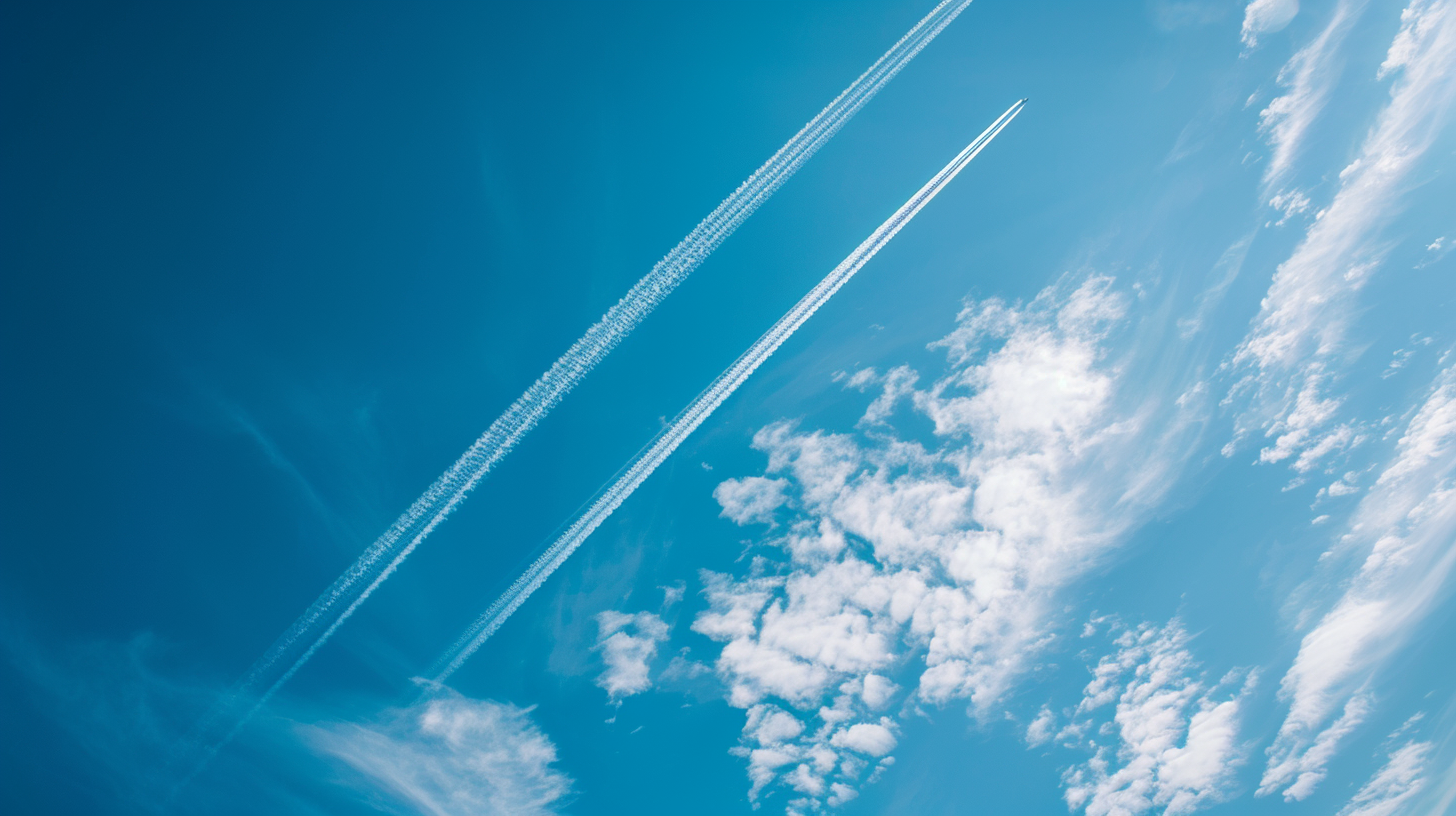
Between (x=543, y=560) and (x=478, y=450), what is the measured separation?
4350 millimetres

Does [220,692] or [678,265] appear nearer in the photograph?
[678,265]

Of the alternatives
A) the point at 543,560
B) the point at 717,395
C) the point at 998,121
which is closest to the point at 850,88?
the point at 998,121

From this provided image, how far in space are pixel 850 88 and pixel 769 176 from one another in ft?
11.7

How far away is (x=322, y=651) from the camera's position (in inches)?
761

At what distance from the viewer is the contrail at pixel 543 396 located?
17156 millimetres

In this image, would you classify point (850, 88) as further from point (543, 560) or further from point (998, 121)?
point (543, 560)

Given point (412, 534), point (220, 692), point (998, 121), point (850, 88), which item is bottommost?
point (220, 692)

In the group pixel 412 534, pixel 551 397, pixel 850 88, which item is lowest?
pixel 412 534

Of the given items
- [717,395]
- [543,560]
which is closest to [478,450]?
[543,560]

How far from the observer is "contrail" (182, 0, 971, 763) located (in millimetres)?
17156

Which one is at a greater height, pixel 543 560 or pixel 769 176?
pixel 769 176

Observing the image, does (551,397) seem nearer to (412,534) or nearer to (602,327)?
(602,327)

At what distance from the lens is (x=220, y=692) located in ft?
63.4

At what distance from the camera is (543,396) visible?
18078 mm
